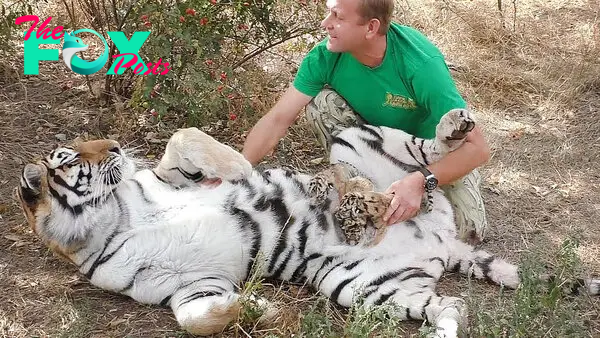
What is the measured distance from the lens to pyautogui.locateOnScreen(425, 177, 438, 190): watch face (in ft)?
9.74

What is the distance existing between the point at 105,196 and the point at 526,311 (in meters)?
1.55

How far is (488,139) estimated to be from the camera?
4344 mm

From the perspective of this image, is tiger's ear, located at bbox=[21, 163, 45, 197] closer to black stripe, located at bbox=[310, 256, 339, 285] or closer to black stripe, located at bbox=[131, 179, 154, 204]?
black stripe, located at bbox=[131, 179, 154, 204]

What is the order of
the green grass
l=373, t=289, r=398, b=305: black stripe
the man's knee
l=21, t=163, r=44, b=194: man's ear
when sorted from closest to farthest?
1. the green grass
2. l=21, t=163, r=44, b=194: man's ear
3. l=373, t=289, r=398, b=305: black stripe
4. the man's knee

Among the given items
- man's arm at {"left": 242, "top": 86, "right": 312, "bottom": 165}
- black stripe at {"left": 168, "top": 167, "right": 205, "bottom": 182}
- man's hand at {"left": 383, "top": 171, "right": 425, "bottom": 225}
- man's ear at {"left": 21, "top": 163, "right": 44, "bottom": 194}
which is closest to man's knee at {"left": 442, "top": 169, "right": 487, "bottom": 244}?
man's hand at {"left": 383, "top": 171, "right": 425, "bottom": 225}

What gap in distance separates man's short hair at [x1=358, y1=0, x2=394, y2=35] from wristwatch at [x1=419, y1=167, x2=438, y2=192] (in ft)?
2.00

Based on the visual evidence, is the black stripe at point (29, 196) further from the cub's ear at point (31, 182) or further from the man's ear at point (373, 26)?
the man's ear at point (373, 26)

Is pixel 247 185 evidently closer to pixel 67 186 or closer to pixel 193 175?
pixel 193 175

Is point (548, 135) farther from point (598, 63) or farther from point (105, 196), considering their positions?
point (105, 196)

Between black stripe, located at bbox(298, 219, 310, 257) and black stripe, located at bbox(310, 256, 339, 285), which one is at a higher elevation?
black stripe, located at bbox(298, 219, 310, 257)

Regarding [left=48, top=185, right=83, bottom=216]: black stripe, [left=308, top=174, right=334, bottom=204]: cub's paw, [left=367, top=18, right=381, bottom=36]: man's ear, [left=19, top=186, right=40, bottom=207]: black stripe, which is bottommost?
[left=308, top=174, right=334, bottom=204]: cub's paw

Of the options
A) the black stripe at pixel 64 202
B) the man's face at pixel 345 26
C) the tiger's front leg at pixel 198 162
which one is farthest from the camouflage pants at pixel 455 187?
the black stripe at pixel 64 202

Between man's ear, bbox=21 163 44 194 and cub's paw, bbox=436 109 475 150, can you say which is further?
cub's paw, bbox=436 109 475 150

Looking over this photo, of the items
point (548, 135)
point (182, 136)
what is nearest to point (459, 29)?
point (548, 135)
